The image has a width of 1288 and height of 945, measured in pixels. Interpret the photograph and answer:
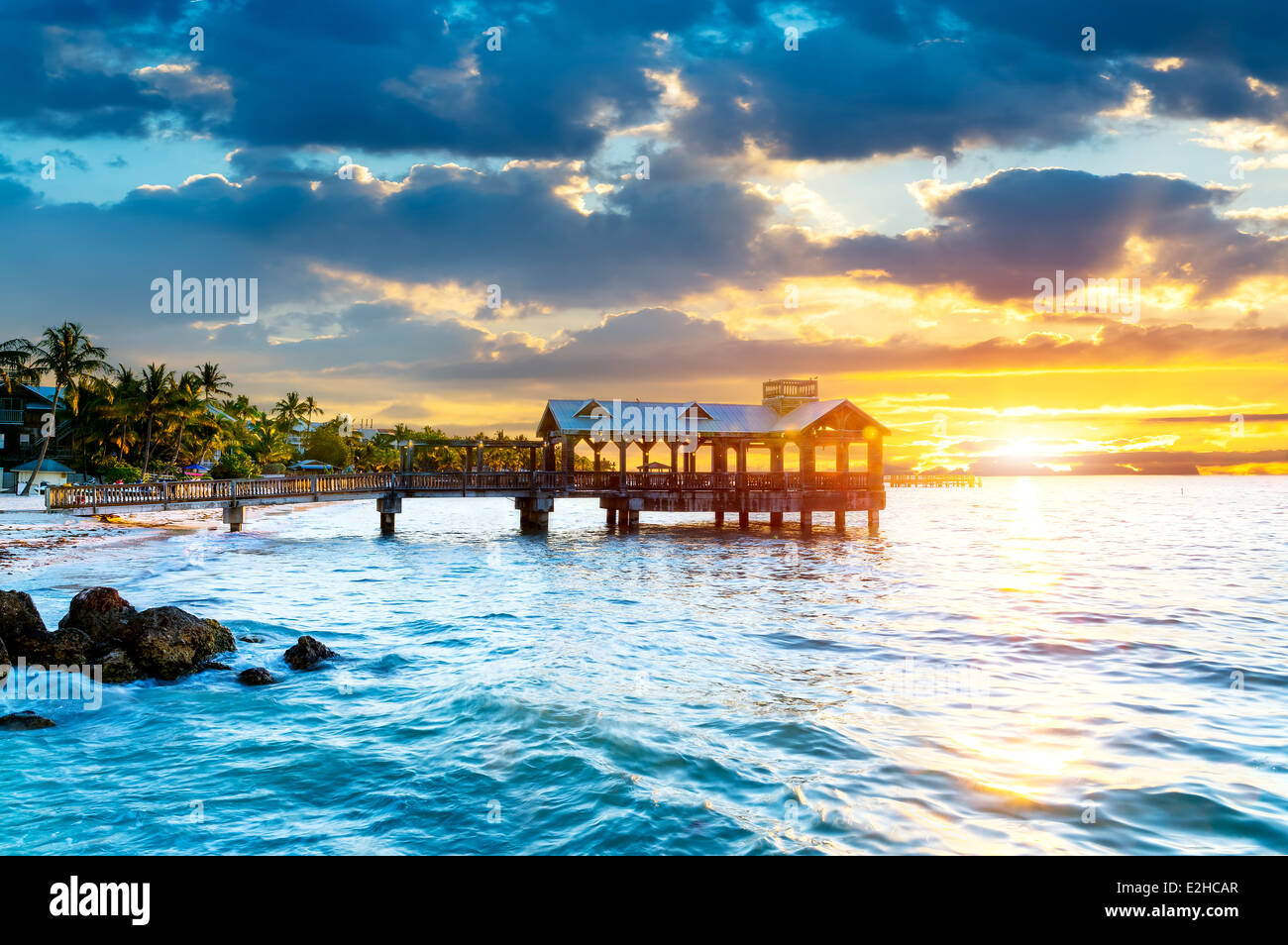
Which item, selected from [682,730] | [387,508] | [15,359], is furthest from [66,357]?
[682,730]

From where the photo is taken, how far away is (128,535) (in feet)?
123

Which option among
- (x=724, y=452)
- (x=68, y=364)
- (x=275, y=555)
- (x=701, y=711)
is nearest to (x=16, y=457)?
(x=68, y=364)

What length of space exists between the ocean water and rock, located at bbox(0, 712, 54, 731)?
0.93 feet

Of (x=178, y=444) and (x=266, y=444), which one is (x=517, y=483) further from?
(x=266, y=444)

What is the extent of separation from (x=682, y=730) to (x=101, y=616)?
36.0ft

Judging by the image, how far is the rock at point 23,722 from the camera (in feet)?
32.3

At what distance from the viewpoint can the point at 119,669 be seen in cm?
1207

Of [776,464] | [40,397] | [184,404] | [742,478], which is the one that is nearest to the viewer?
[742,478]

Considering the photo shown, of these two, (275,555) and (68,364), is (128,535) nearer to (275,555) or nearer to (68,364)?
(275,555)

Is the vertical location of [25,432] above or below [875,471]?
above

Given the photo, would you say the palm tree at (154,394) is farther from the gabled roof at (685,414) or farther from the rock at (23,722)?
the rock at (23,722)

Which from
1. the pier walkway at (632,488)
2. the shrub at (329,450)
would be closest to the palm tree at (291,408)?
the shrub at (329,450)

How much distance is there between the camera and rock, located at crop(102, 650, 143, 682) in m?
12.0

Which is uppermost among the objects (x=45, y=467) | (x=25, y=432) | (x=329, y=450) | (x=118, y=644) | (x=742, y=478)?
(x=25, y=432)
